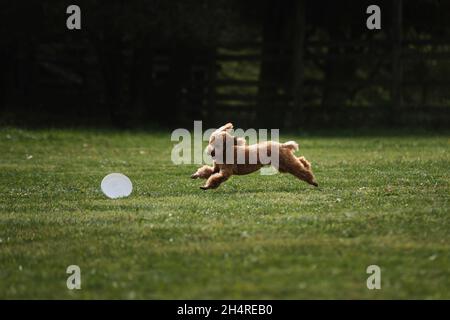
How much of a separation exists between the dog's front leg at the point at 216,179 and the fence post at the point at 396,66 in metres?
13.9

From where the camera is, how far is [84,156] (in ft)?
57.8

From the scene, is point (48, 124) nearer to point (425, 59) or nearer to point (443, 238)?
point (425, 59)

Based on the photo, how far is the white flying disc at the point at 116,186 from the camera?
1161cm

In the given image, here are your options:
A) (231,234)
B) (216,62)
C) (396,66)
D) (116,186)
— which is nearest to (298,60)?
(396,66)

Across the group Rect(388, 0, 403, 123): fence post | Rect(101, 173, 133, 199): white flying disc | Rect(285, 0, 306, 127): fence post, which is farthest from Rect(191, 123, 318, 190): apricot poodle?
Rect(285, 0, 306, 127): fence post

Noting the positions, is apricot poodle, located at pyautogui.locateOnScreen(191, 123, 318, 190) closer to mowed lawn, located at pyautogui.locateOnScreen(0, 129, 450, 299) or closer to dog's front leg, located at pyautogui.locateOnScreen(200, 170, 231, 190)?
dog's front leg, located at pyautogui.locateOnScreen(200, 170, 231, 190)

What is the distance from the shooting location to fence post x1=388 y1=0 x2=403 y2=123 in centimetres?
2406

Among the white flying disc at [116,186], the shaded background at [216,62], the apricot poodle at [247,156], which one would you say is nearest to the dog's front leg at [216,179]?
the apricot poodle at [247,156]

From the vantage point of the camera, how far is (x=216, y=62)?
88.8ft

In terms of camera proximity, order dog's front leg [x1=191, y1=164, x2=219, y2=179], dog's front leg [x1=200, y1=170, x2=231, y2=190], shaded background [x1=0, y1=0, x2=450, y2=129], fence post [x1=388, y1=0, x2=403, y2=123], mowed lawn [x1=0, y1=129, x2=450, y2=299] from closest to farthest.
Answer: mowed lawn [x1=0, y1=129, x2=450, y2=299] < dog's front leg [x1=200, y1=170, x2=231, y2=190] < dog's front leg [x1=191, y1=164, x2=219, y2=179] < fence post [x1=388, y1=0, x2=403, y2=123] < shaded background [x1=0, y1=0, x2=450, y2=129]

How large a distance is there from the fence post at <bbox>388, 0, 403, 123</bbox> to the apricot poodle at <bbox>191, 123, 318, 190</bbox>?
1380 centimetres

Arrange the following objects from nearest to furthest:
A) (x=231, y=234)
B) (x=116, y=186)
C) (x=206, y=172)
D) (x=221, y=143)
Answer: (x=231, y=234), (x=221, y=143), (x=206, y=172), (x=116, y=186)

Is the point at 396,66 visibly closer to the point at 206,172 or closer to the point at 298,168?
the point at 206,172

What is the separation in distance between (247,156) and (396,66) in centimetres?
1429
